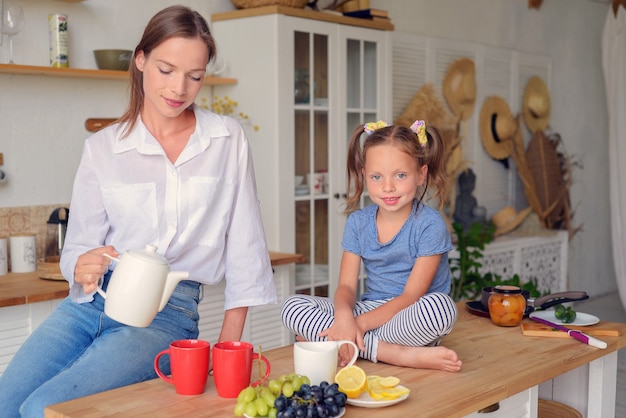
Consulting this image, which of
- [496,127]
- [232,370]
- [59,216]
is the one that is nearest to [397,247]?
[232,370]

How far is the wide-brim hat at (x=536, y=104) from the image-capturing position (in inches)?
231

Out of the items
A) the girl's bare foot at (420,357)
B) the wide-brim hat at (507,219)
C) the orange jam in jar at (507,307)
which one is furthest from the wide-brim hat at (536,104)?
the girl's bare foot at (420,357)

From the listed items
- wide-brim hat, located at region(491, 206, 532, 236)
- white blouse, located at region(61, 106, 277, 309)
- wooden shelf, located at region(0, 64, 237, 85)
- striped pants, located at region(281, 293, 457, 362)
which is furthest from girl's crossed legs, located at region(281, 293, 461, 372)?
wide-brim hat, located at region(491, 206, 532, 236)

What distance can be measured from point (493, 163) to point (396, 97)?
47.9 inches

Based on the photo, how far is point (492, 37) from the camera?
5.62 metres

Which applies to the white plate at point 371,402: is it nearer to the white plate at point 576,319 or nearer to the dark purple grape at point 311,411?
the dark purple grape at point 311,411

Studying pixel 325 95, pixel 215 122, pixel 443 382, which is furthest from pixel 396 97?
pixel 443 382

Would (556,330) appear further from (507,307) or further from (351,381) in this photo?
(351,381)

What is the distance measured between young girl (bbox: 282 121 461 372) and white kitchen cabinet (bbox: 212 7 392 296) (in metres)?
1.33

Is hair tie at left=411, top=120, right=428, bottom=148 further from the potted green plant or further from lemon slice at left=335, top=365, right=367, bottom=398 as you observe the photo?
the potted green plant

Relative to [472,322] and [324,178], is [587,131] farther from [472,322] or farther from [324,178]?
[472,322]

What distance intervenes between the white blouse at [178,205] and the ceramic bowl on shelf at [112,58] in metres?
1.43

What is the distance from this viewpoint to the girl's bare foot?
5.94ft

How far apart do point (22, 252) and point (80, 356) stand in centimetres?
151
